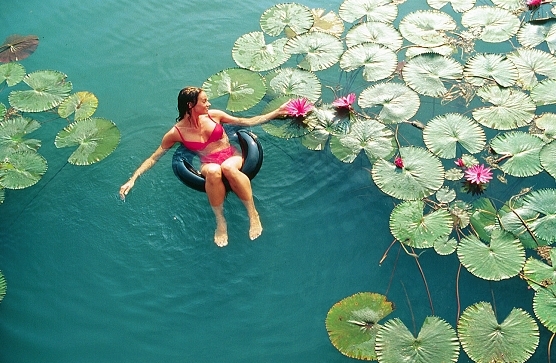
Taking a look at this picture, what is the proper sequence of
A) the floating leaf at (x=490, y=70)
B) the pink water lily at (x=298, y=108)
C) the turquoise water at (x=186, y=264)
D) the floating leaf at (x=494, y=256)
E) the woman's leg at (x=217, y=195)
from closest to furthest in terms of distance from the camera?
1. the floating leaf at (x=494, y=256)
2. the turquoise water at (x=186, y=264)
3. the woman's leg at (x=217, y=195)
4. the pink water lily at (x=298, y=108)
5. the floating leaf at (x=490, y=70)

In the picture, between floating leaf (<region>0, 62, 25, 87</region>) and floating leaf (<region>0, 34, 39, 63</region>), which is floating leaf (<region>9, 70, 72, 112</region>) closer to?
floating leaf (<region>0, 62, 25, 87</region>)

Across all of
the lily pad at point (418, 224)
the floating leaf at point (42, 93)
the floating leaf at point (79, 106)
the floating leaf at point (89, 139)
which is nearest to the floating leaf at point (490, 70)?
the lily pad at point (418, 224)

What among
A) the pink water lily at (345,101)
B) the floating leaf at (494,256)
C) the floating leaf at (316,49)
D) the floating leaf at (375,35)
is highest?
the floating leaf at (375,35)

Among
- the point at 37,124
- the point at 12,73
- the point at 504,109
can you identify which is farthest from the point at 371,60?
the point at 12,73

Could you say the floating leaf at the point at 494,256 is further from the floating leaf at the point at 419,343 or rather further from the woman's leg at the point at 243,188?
the woman's leg at the point at 243,188

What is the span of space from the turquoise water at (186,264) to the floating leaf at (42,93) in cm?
26

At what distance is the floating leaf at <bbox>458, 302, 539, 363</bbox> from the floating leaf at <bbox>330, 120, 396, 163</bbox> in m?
1.28

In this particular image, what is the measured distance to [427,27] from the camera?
477 centimetres

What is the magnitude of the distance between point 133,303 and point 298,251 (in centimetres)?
116

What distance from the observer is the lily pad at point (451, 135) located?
386 centimetres

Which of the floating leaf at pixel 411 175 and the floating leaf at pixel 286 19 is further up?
the floating leaf at pixel 286 19

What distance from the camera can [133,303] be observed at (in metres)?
3.61

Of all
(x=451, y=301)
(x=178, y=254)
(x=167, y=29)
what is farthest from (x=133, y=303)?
(x=167, y=29)

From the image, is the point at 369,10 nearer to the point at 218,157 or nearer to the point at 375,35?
the point at 375,35
